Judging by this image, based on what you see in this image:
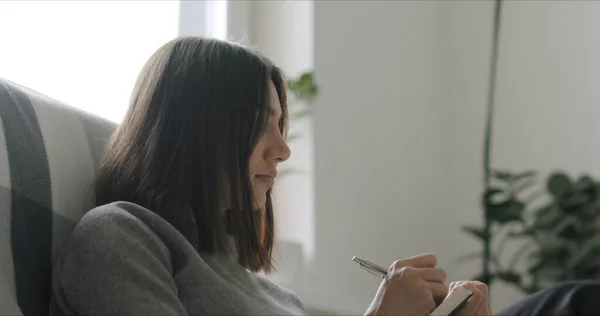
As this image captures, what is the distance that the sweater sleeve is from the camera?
30.4 inches

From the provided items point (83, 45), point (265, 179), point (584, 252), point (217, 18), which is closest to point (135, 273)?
point (265, 179)

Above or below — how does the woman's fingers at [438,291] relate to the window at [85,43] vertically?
below

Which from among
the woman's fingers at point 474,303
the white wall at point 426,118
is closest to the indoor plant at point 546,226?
the white wall at point 426,118

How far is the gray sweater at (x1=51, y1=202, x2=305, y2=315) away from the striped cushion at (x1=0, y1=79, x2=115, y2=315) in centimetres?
3

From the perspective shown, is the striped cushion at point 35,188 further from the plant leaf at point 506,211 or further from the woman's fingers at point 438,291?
the plant leaf at point 506,211

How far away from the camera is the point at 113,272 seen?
782 millimetres

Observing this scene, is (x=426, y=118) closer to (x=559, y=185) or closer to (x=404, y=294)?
(x=559, y=185)

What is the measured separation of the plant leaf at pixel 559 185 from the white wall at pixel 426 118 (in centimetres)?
12

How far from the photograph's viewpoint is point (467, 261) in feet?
7.19

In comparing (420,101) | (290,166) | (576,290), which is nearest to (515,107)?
(420,101)

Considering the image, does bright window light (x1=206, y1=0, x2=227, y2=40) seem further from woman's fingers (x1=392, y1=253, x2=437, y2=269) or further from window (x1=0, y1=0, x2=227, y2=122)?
woman's fingers (x1=392, y1=253, x2=437, y2=269)

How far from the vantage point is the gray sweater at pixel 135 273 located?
30.5 inches

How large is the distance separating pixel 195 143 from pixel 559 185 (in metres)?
1.19

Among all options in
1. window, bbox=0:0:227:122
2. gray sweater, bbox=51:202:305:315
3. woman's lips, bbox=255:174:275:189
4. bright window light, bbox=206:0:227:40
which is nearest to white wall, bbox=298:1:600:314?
bright window light, bbox=206:0:227:40
